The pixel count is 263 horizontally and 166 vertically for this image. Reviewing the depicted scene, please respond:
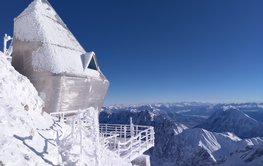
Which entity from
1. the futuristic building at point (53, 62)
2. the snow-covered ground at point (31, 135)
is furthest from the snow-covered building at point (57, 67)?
the snow-covered ground at point (31, 135)

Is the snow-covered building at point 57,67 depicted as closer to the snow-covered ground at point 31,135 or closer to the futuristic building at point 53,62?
the futuristic building at point 53,62

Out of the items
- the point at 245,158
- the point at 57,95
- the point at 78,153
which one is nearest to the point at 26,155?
the point at 78,153

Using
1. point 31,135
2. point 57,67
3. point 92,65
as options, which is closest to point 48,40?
point 57,67

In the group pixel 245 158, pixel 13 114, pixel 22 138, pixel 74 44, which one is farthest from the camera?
pixel 245 158

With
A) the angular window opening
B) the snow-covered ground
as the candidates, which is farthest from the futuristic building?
the snow-covered ground

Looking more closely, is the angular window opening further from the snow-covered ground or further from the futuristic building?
the snow-covered ground

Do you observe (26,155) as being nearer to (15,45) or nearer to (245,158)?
(15,45)
